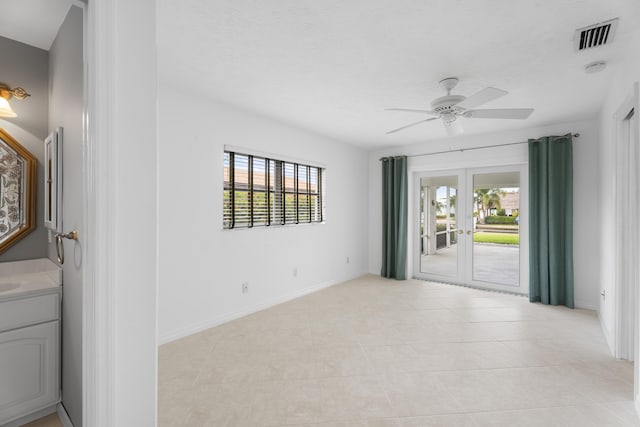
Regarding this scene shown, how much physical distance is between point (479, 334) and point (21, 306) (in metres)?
3.74

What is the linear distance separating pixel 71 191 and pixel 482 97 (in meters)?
2.90

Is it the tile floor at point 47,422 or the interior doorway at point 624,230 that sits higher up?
the interior doorway at point 624,230

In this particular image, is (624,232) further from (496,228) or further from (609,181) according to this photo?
(496,228)

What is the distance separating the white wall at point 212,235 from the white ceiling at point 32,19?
0.91m

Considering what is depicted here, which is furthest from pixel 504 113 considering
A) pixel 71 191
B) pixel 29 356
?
pixel 29 356

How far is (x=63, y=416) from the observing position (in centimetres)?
183

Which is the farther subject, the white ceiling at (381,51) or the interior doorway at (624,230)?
the interior doorway at (624,230)

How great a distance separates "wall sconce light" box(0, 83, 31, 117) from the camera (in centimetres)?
203

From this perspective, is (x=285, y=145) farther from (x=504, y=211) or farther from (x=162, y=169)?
(x=504, y=211)

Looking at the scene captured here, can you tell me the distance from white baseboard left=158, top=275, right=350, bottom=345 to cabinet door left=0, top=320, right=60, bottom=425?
1071mm

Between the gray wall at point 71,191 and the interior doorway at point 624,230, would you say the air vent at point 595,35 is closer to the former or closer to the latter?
the interior doorway at point 624,230

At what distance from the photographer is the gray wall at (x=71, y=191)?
61.7 inches

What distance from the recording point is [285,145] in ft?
13.9

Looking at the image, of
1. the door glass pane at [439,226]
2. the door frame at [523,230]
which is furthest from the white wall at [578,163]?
the door glass pane at [439,226]
